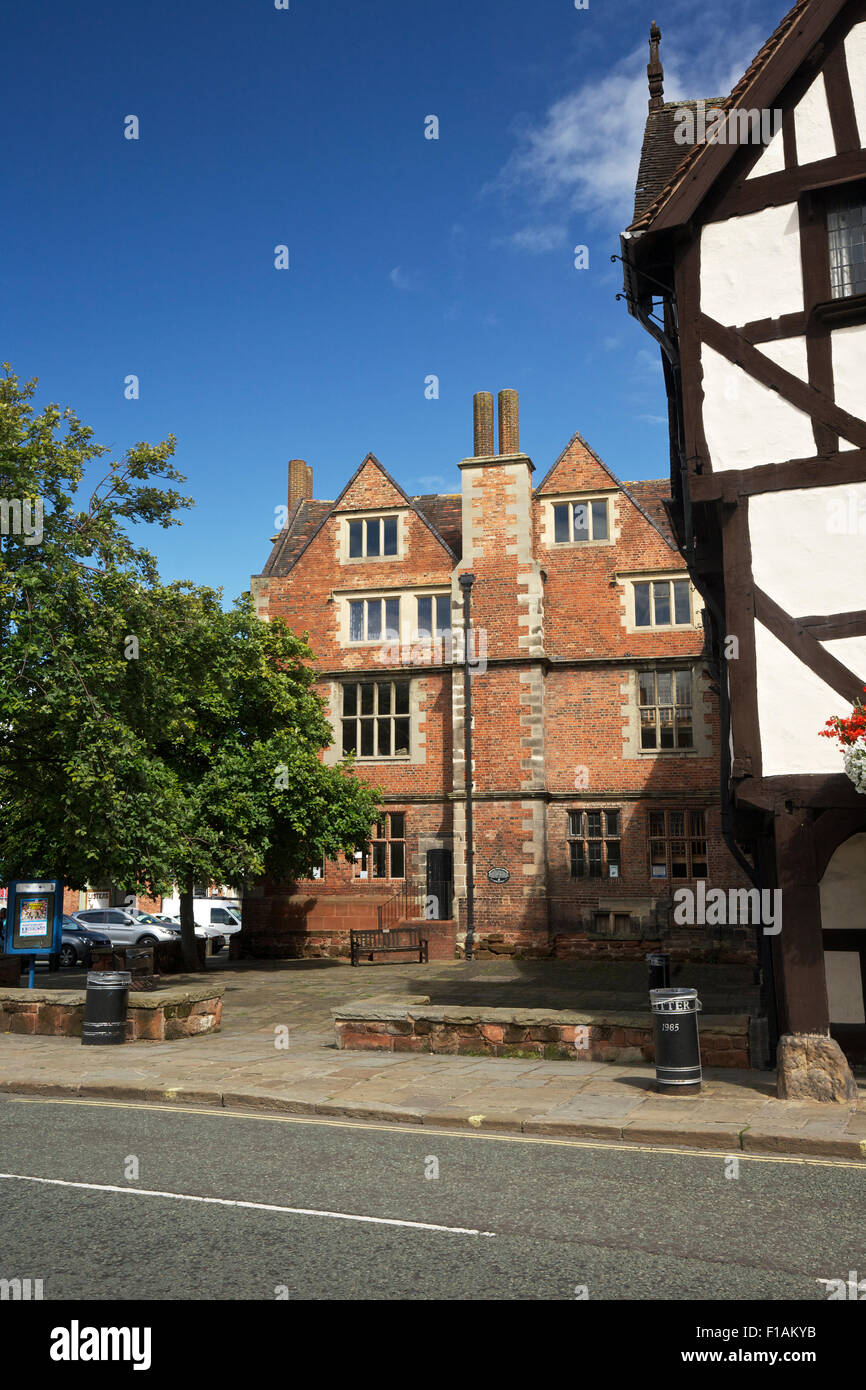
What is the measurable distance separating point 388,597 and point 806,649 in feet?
66.3

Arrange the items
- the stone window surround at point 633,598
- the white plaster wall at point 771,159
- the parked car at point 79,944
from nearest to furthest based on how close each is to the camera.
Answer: the white plaster wall at point 771,159, the stone window surround at point 633,598, the parked car at point 79,944

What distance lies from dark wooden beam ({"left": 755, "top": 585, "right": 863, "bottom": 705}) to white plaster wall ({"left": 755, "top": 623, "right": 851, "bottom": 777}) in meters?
0.06

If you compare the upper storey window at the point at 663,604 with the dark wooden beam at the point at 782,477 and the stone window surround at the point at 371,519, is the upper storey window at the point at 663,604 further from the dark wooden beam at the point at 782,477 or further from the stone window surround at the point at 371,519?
the dark wooden beam at the point at 782,477

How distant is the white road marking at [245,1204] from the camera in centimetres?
596

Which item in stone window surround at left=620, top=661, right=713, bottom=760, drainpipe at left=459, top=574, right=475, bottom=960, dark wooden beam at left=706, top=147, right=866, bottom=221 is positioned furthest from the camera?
stone window surround at left=620, top=661, right=713, bottom=760

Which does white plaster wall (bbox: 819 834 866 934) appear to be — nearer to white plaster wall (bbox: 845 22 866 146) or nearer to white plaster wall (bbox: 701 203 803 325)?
white plaster wall (bbox: 701 203 803 325)

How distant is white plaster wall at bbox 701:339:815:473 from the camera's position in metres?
10.6

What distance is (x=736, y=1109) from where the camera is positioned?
9125mm

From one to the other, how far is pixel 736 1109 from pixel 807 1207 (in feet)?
8.88

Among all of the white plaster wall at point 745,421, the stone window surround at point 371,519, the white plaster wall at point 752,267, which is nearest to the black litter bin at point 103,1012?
the white plaster wall at point 745,421

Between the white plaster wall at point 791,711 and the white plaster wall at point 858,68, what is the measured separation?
5.60m

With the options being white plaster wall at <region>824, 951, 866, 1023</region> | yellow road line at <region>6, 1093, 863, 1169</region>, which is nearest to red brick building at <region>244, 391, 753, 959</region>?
white plaster wall at <region>824, 951, 866, 1023</region>

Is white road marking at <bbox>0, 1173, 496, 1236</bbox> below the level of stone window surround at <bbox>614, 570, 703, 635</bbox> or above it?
below

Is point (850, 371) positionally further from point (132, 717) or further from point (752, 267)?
point (132, 717)
